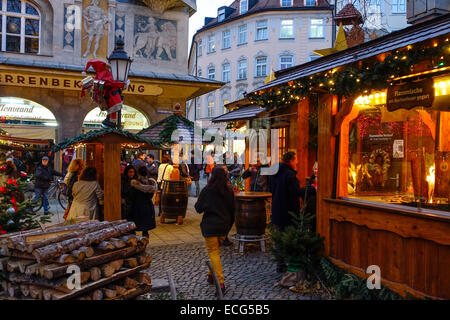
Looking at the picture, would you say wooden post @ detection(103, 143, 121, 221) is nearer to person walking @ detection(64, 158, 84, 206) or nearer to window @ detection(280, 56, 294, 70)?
person walking @ detection(64, 158, 84, 206)

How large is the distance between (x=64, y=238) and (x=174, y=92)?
44.7ft

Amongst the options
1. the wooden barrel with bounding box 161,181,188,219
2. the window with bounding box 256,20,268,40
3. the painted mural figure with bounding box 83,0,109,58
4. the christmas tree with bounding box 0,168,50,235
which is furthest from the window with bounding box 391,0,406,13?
the christmas tree with bounding box 0,168,50,235

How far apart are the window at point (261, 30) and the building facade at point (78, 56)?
1919 centimetres

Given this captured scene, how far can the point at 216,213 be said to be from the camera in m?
5.38

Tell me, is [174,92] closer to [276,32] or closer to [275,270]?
[275,270]

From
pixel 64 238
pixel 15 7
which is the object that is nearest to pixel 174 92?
pixel 15 7

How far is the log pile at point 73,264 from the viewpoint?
3.96 meters

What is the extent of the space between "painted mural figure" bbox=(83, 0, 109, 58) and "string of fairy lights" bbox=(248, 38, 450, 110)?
1183cm

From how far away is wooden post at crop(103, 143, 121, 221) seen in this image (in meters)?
7.37

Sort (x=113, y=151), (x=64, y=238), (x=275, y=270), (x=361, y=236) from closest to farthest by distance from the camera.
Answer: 1. (x=64, y=238)
2. (x=361, y=236)
3. (x=275, y=270)
4. (x=113, y=151)

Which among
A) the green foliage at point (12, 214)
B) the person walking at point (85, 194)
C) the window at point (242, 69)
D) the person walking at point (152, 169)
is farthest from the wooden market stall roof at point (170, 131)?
the window at point (242, 69)

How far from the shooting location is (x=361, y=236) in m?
5.48

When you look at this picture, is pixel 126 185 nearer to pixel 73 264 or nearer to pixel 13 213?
pixel 13 213

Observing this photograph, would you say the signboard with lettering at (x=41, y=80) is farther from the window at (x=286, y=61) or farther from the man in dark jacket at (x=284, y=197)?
the window at (x=286, y=61)
